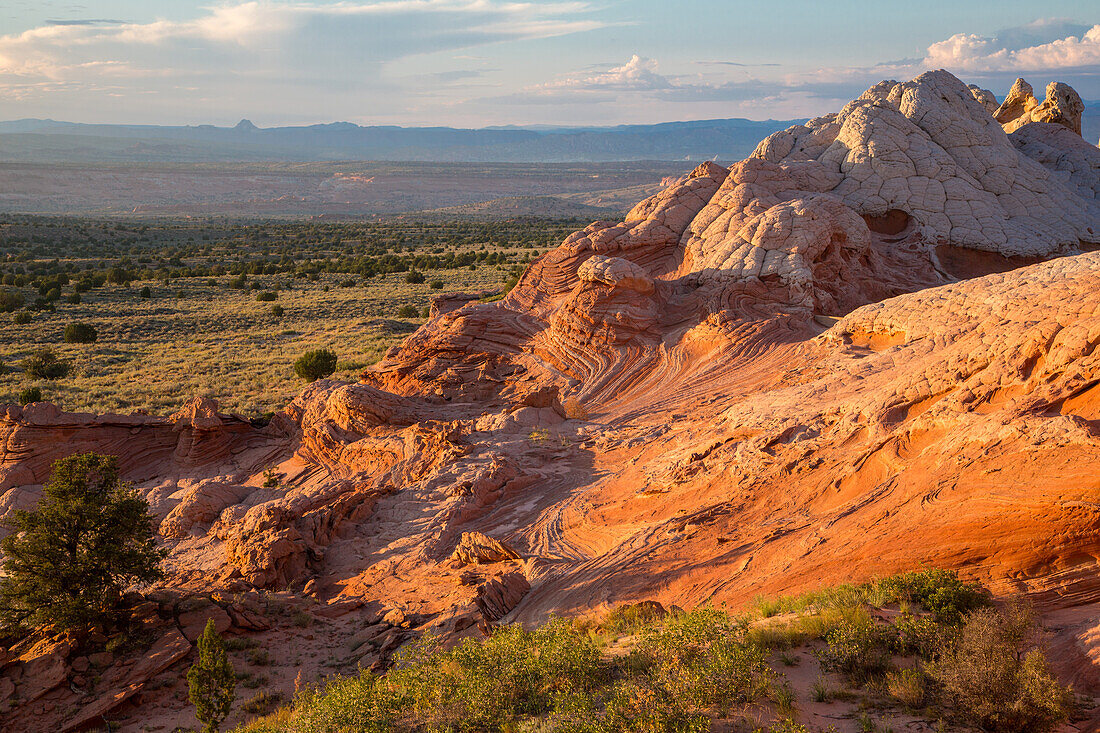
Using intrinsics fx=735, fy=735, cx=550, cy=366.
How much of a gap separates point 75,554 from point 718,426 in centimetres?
1043

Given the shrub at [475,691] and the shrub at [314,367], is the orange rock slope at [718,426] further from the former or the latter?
the shrub at [314,367]

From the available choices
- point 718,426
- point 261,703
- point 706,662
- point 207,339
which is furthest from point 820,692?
point 207,339

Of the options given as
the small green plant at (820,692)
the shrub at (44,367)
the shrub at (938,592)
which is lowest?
the shrub at (44,367)

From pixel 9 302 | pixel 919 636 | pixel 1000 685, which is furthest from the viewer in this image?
pixel 9 302

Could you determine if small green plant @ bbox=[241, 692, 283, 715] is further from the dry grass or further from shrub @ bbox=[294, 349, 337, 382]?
shrub @ bbox=[294, 349, 337, 382]

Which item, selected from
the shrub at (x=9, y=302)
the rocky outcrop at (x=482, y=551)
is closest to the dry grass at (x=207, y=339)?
the shrub at (x=9, y=302)

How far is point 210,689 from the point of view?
316 inches

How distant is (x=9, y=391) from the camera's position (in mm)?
24891

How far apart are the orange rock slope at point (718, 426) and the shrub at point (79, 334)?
18.3 m

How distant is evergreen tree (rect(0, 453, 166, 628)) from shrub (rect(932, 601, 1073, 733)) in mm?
10139

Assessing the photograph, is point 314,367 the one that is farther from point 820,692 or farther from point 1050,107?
point 1050,107

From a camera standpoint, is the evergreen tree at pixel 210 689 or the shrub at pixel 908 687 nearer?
the shrub at pixel 908 687

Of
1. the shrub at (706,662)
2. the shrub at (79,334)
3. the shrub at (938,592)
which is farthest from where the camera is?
the shrub at (79,334)

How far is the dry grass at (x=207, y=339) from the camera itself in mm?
25000
